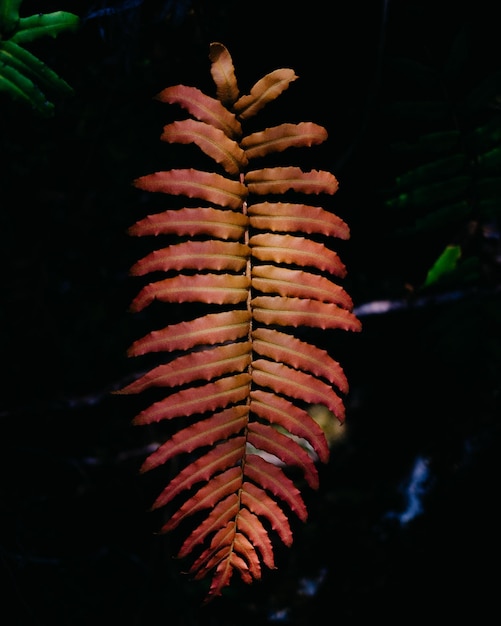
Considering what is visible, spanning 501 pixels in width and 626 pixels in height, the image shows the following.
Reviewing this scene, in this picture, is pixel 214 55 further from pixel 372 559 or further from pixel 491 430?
pixel 372 559

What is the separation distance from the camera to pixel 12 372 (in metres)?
2.41

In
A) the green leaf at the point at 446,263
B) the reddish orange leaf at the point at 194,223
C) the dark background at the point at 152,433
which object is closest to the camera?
the reddish orange leaf at the point at 194,223

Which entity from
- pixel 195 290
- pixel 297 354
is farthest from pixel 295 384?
pixel 195 290

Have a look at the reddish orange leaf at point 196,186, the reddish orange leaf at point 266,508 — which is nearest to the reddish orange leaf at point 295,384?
the reddish orange leaf at point 266,508

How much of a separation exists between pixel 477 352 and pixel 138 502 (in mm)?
1947

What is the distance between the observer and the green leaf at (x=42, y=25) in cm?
144

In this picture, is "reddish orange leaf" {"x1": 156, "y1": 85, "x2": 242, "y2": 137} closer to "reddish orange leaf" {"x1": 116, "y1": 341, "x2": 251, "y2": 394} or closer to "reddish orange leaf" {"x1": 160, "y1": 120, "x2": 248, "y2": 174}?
"reddish orange leaf" {"x1": 160, "y1": 120, "x2": 248, "y2": 174}

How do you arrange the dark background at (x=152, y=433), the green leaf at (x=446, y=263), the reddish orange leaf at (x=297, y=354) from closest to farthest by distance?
the reddish orange leaf at (x=297, y=354) < the green leaf at (x=446, y=263) < the dark background at (x=152, y=433)

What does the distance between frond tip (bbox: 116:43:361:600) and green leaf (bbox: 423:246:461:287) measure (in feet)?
2.73

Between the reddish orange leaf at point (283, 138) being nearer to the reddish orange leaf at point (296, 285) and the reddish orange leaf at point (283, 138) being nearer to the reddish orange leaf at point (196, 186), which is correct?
the reddish orange leaf at point (196, 186)

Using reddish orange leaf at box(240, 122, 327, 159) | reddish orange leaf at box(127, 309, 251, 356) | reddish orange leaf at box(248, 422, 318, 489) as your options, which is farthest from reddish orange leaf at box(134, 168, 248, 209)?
reddish orange leaf at box(248, 422, 318, 489)

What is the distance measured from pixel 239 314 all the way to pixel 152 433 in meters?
1.39

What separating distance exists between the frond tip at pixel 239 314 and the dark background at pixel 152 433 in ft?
2.41

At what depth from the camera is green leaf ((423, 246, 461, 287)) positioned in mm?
2111
